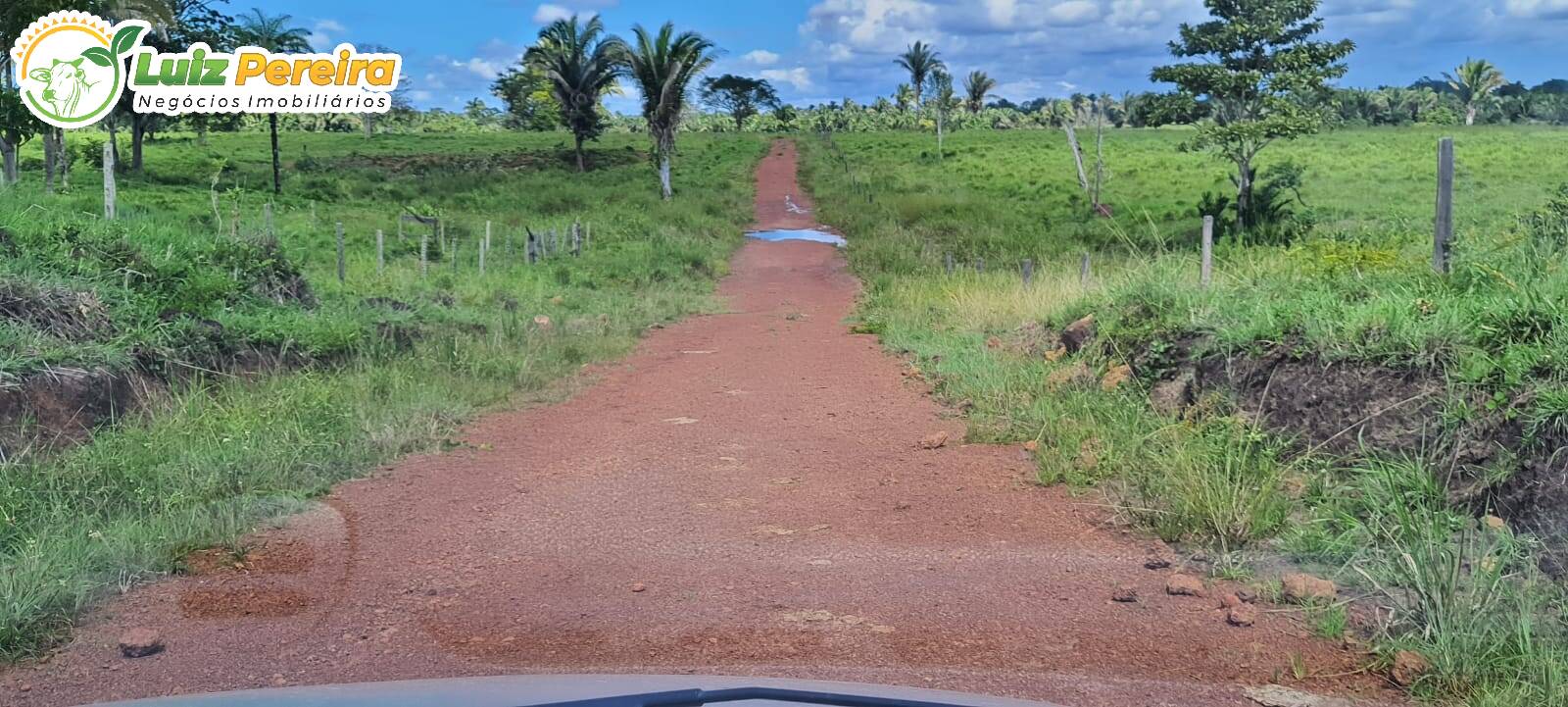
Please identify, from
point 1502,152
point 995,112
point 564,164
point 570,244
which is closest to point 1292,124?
point 570,244

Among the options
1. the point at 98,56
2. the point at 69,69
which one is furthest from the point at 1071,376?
the point at 98,56

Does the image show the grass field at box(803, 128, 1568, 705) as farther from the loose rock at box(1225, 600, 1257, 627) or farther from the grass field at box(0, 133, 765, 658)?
the grass field at box(0, 133, 765, 658)

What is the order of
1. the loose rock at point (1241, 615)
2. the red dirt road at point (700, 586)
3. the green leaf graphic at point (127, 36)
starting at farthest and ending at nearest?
the green leaf graphic at point (127, 36) < the loose rock at point (1241, 615) < the red dirt road at point (700, 586)

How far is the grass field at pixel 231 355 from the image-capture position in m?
5.50

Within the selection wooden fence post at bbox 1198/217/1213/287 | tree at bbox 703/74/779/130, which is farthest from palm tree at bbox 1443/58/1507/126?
wooden fence post at bbox 1198/217/1213/287

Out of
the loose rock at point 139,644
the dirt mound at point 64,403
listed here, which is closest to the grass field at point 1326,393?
the loose rock at point 139,644

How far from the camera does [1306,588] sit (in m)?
4.87

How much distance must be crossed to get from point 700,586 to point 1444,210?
594 cm

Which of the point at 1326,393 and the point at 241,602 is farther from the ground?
the point at 1326,393

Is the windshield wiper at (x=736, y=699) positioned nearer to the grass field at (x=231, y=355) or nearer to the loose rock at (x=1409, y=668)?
Result: the loose rock at (x=1409, y=668)

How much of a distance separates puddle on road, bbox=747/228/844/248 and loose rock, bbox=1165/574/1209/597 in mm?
24405

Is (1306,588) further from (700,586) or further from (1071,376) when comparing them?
(1071,376)

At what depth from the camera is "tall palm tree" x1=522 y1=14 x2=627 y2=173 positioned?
4162 centimetres

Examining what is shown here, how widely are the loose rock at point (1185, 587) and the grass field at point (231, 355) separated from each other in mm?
4471
